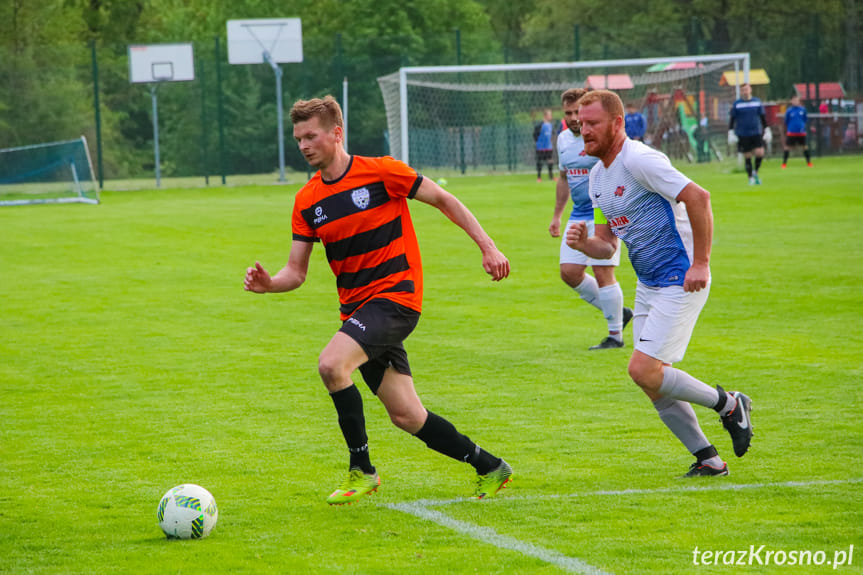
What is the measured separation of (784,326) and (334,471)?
5.79 m

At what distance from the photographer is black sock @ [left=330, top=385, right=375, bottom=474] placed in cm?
563

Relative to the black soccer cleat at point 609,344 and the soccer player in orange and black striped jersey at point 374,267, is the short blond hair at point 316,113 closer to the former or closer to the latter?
the soccer player in orange and black striped jersey at point 374,267

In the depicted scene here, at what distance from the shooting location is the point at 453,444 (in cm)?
574

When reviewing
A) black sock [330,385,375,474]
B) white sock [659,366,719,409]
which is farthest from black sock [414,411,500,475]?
white sock [659,366,719,409]

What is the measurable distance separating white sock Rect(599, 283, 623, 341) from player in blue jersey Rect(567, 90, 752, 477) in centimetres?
412

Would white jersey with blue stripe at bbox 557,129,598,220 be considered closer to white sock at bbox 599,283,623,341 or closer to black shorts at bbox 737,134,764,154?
white sock at bbox 599,283,623,341

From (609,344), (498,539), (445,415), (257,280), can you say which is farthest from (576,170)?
(498,539)

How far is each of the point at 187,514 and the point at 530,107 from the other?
1312 inches

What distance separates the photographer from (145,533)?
5.37m

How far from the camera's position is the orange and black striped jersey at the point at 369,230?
5738 millimetres

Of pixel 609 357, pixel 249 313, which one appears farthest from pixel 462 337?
pixel 249 313

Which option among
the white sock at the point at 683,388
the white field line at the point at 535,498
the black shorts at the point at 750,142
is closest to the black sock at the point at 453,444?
the white field line at the point at 535,498

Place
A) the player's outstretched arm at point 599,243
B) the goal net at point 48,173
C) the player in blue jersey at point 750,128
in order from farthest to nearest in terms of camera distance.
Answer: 1. the goal net at point 48,173
2. the player in blue jersey at point 750,128
3. the player's outstretched arm at point 599,243

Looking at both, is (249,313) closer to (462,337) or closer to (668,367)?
(462,337)
